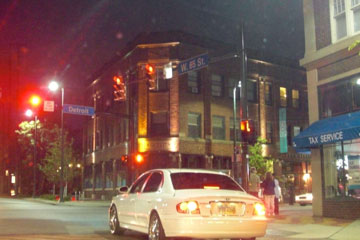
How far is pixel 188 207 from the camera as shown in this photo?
27.4 ft

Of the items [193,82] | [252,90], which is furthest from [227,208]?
[252,90]

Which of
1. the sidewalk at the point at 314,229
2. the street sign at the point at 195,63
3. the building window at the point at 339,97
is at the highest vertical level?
the street sign at the point at 195,63

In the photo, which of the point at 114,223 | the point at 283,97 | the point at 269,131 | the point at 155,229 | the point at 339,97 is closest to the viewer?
the point at 155,229

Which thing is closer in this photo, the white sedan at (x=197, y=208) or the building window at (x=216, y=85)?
the white sedan at (x=197, y=208)

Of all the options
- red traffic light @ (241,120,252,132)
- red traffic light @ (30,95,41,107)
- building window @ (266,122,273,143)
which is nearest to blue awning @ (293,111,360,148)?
red traffic light @ (241,120,252,132)

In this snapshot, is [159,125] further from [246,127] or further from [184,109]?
[246,127]

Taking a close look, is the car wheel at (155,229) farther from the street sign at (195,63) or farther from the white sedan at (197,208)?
the street sign at (195,63)

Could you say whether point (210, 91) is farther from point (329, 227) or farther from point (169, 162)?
point (329, 227)

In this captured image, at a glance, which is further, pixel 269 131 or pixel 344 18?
pixel 269 131

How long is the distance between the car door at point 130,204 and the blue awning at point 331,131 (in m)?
6.83

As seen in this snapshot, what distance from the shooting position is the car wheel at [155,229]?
875cm

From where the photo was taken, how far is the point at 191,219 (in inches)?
326

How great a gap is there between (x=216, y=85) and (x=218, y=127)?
10.7 feet

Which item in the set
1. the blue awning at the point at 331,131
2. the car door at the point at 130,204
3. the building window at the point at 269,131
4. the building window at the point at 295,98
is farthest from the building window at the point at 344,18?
the building window at the point at 295,98
